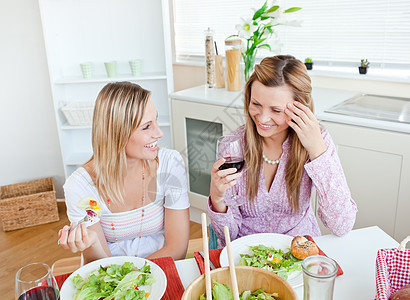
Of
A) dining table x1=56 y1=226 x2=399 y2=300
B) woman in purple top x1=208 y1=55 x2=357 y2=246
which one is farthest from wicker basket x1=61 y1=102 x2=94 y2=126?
dining table x1=56 y1=226 x2=399 y2=300

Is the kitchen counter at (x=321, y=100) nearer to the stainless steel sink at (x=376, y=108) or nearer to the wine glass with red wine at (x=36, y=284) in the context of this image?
the stainless steel sink at (x=376, y=108)

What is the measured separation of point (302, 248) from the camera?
113 centimetres

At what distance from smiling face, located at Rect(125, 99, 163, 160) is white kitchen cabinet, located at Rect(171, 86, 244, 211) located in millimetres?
951

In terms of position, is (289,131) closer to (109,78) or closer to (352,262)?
(352,262)

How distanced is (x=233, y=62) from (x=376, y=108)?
0.92 m

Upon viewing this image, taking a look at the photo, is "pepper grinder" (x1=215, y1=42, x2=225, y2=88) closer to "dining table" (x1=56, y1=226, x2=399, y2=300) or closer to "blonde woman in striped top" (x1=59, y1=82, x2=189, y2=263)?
"blonde woman in striped top" (x1=59, y1=82, x2=189, y2=263)

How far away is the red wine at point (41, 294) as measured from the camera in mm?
878

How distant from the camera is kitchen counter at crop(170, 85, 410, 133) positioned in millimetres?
1909

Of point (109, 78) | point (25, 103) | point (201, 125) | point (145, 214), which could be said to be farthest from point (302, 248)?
point (25, 103)

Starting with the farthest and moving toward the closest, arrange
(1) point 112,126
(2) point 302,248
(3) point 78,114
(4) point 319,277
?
1. (3) point 78,114
2. (1) point 112,126
3. (2) point 302,248
4. (4) point 319,277

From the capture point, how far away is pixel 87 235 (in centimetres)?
120

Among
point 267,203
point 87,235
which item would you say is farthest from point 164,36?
point 87,235

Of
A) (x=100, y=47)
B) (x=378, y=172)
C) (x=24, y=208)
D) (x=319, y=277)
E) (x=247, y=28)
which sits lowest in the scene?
(x=24, y=208)

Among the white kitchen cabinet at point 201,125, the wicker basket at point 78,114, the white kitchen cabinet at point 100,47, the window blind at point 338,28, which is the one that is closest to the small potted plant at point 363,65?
the window blind at point 338,28
